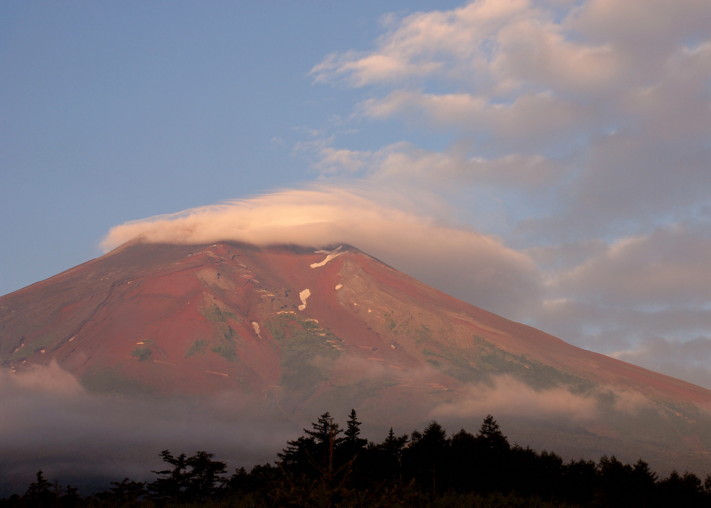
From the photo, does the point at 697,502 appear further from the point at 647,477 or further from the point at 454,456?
the point at 454,456

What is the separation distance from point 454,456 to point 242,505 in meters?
70.2

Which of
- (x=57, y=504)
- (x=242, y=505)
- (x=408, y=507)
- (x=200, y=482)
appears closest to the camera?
(x=408, y=507)

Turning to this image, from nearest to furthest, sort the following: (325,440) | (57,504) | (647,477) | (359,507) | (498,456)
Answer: (359,507)
(57,504)
(325,440)
(647,477)
(498,456)

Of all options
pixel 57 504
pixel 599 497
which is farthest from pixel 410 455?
pixel 57 504

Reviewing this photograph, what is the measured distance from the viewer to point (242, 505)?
66.7 feet

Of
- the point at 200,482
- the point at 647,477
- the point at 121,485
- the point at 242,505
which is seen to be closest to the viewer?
the point at 242,505

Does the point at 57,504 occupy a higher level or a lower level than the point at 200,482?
higher

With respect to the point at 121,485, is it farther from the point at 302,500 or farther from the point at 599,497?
the point at 302,500

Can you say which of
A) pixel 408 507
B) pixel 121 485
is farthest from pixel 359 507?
pixel 121 485

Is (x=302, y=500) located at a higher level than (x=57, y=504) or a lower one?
higher

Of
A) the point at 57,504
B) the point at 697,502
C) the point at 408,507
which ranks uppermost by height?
the point at 408,507

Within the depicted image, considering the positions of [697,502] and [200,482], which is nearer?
[200,482]

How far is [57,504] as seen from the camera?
25406 millimetres

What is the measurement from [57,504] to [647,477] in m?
71.6
